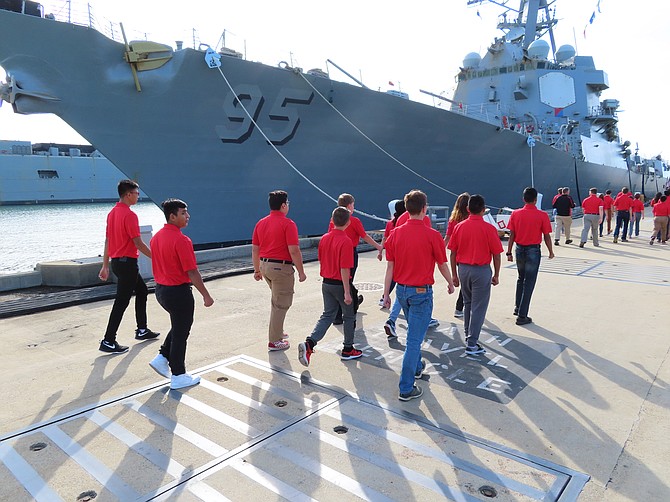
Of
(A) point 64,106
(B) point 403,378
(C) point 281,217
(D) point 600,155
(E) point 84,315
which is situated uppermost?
(D) point 600,155

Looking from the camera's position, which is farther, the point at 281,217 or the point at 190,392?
the point at 281,217

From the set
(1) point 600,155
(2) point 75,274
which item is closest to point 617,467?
(2) point 75,274

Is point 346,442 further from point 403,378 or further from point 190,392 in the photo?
point 190,392

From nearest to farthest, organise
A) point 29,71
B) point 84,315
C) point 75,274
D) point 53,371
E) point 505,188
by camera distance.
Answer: point 53,371 → point 84,315 → point 75,274 → point 29,71 → point 505,188

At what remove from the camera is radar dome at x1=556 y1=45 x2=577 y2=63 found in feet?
79.7

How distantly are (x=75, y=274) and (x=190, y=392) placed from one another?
4849 mm

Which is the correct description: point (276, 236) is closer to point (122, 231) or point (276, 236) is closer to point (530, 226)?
point (122, 231)

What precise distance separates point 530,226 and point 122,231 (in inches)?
182

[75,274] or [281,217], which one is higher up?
[281,217]

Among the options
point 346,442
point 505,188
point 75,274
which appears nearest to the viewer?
point 346,442

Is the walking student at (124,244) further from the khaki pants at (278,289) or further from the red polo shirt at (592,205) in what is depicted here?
the red polo shirt at (592,205)

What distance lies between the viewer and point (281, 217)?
450cm

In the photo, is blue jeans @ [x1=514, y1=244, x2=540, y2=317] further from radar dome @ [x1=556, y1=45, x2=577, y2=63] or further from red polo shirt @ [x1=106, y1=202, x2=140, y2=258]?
radar dome @ [x1=556, y1=45, x2=577, y2=63]

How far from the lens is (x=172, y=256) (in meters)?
3.66
